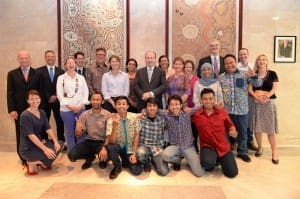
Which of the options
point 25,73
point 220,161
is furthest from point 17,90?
point 220,161

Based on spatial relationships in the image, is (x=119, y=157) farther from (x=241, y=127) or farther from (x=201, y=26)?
(x=201, y=26)

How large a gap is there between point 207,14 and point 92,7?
6.35 ft

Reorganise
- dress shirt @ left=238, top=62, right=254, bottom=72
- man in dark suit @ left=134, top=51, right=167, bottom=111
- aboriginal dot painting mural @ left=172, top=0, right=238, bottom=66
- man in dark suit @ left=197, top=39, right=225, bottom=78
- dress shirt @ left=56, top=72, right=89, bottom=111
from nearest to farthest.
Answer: dress shirt @ left=56, top=72, right=89, bottom=111, man in dark suit @ left=134, top=51, right=167, bottom=111, dress shirt @ left=238, top=62, right=254, bottom=72, man in dark suit @ left=197, top=39, right=225, bottom=78, aboriginal dot painting mural @ left=172, top=0, right=238, bottom=66

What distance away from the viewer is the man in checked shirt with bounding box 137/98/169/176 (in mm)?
3982

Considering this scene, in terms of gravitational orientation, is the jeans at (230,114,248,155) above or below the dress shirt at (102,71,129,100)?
below

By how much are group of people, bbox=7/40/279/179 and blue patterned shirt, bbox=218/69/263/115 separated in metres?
0.01

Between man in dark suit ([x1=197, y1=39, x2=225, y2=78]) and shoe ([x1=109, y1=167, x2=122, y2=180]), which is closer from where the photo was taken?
shoe ([x1=109, y1=167, x2=122, y2=180])

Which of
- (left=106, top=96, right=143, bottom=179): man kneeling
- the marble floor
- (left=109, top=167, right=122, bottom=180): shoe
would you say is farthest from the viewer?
(left=106, top=96, right=143, bottom=179): man kneeling

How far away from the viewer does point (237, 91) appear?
4426 mm

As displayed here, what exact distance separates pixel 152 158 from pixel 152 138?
245 mm

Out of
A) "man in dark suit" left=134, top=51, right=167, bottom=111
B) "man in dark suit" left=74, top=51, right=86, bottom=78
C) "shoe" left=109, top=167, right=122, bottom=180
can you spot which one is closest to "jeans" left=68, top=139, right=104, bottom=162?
"shoe" left=109, top=167, right=122, bottom=180

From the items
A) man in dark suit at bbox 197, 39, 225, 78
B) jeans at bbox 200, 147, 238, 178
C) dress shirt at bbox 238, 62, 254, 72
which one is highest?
man in dark suit at bbox 197, 39, 225, 78

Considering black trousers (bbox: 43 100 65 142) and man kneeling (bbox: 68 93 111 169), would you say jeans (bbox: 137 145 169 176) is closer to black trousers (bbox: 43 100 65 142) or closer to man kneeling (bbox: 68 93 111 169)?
man kneeling (bbox: 68 93 111 169)

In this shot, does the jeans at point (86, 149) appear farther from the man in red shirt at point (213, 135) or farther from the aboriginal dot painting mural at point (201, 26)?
the aboriginal dot painting mural at point (201, 26)
